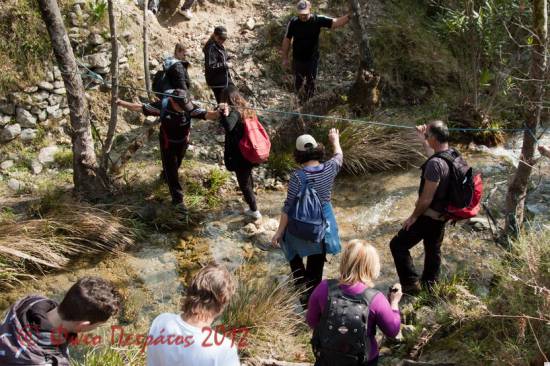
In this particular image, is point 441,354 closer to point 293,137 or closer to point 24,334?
point 24,334

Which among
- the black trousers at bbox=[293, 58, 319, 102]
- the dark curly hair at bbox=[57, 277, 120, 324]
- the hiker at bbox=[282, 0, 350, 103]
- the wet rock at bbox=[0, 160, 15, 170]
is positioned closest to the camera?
the dark curly hair at bbox=[57, 277, 120, 324]

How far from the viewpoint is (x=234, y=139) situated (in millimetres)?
5344

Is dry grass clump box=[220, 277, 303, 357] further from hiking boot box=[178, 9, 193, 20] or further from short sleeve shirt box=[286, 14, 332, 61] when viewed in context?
hiking boot box=[178, 9, 193, 20]

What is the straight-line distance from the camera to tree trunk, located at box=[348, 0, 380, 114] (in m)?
7.67

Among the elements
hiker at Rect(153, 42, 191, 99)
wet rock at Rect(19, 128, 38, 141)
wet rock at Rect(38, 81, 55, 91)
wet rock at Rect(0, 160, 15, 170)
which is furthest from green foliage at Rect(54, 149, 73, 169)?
hiker at Rect(153, 42, 191, 99)

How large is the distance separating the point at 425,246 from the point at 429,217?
356 millimetres

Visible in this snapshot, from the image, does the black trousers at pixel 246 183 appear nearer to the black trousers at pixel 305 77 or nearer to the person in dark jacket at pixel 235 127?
the person in dark jacket at pixel 235 127

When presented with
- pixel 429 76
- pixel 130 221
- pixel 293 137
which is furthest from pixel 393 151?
pixel 130 221

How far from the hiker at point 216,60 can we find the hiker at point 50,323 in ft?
14.4

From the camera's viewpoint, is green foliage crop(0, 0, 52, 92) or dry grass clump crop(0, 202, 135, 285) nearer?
dry grass clump crop(0, 202, 135, 285)

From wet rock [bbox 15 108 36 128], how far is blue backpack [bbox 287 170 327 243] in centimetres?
435

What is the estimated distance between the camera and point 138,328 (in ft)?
15.3

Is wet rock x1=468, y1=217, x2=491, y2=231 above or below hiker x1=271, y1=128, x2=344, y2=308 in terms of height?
below

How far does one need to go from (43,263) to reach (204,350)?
10.9ft
